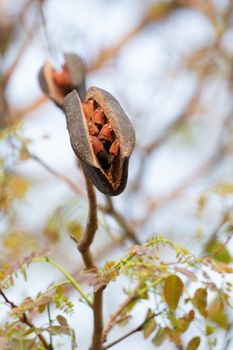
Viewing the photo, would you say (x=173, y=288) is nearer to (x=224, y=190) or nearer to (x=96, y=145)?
(x=96, y=145)

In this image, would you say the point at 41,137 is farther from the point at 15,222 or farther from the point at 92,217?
the point at 92,217

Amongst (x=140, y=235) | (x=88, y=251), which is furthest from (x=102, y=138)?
(x=140, y=235)

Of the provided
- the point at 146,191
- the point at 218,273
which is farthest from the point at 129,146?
the point at 146,191

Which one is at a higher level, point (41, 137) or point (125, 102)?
point (125, 102)

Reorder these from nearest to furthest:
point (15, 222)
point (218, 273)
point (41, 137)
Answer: point (218, 273) → point (41, 137) → point (15, 222)

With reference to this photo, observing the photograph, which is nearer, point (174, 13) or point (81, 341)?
point (81, 341)

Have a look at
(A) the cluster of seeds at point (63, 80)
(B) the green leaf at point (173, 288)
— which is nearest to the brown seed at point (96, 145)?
(B) the green leaf at point (173, 288)

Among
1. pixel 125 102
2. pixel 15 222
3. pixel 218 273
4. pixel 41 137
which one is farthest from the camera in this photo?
pixel 125 102

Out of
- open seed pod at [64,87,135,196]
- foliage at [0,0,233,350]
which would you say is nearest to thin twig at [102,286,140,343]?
foliage at [0,0,233,350]
